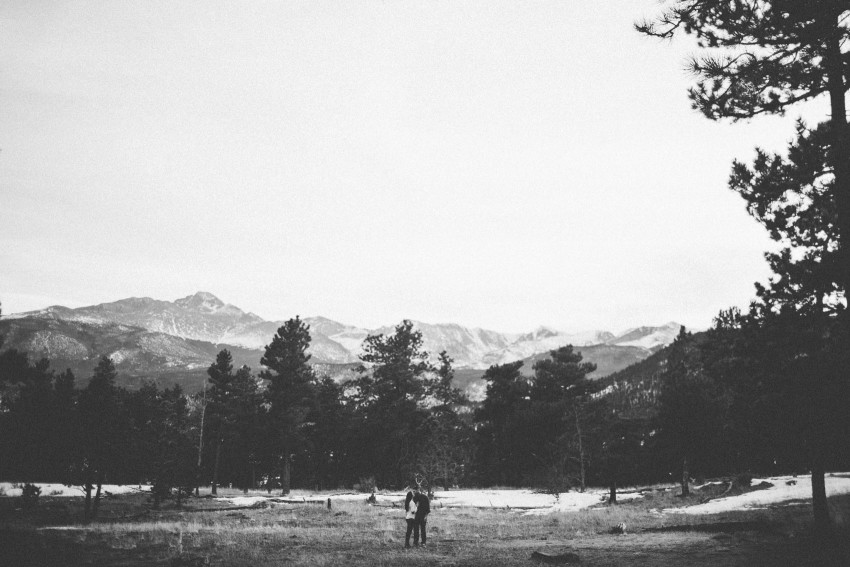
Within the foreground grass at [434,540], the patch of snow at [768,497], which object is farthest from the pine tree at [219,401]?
the patch of snow at [768,497]

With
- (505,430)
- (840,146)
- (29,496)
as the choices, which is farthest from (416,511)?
(505,430)

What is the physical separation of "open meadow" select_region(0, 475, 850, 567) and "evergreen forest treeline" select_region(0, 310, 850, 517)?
252cm

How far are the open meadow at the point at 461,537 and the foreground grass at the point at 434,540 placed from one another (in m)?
0.04

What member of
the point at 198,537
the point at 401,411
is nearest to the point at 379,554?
the point at 198,537

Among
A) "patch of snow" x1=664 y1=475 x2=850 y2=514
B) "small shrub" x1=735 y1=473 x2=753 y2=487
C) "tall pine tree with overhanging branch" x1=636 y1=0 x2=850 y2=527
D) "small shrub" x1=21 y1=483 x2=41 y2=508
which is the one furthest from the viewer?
"small shrub" x1=735 y1=473 x2=753 y2=487

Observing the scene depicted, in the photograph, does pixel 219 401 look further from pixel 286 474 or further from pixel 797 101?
pixel 797 101

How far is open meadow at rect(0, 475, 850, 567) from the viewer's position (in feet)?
38.8

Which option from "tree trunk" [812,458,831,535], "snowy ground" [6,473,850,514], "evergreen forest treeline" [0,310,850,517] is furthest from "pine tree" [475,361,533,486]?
"tree trunk" [812,458,831,535]

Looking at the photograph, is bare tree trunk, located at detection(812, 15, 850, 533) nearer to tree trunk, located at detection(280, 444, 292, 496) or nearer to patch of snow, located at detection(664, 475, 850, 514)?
patch of snow, located at detection(664, 475, 850, 514)

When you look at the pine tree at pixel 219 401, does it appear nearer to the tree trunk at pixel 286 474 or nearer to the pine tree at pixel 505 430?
the tree trunk at pixel 286 474

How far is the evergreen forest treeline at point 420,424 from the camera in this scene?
15.8 meters

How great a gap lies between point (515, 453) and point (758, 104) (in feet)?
179

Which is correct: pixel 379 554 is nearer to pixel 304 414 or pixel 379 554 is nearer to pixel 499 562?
A: pixel 499 562

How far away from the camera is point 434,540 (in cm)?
1659
